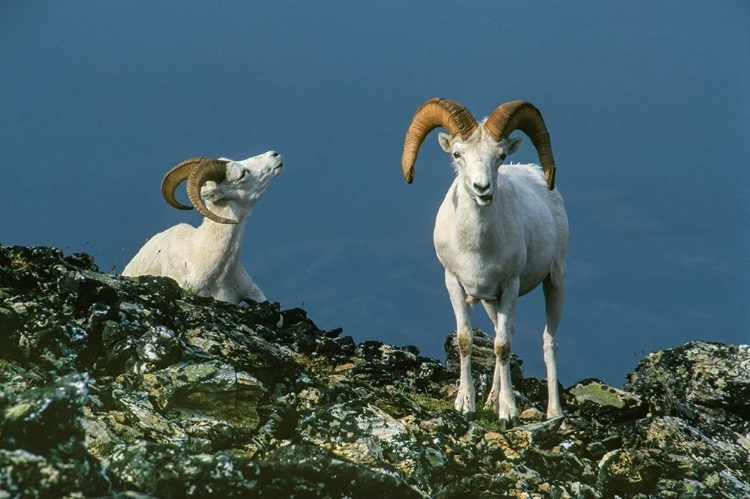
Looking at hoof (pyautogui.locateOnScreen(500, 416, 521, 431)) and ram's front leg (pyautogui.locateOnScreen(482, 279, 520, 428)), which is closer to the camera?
hoof (pyautogui.locateOnScreen(500, 416, 521, 431))

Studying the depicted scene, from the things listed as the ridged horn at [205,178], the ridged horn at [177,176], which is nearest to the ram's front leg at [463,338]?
the ridged horn at [205,178]

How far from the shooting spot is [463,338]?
1173cm

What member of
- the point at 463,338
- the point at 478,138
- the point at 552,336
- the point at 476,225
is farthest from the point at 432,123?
the point at 552,336

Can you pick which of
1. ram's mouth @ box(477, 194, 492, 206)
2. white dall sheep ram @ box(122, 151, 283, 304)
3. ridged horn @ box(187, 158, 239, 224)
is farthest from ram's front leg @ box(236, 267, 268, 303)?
ram's mouth @ box(477, 194, 492, 206)

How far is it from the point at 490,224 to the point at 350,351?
352cm

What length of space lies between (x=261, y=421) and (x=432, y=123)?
437 cm

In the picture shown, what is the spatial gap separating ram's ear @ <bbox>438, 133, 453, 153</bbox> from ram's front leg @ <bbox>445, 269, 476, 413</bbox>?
1.56 meters

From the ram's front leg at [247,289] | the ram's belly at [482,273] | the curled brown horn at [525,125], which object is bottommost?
the ram's belly at [482,273]

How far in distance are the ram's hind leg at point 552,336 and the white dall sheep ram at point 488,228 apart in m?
0.02

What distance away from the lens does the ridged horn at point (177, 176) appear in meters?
17.4

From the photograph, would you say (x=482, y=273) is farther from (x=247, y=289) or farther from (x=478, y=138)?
(x=247, y=289)

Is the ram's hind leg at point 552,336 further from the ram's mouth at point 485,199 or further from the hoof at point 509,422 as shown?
the ram's mouth at point 485,199

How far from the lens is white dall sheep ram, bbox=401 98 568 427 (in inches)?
450

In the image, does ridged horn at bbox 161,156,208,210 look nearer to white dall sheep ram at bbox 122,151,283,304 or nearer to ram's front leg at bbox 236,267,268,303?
white dall sheep ram at bbox 122,151,283,304
